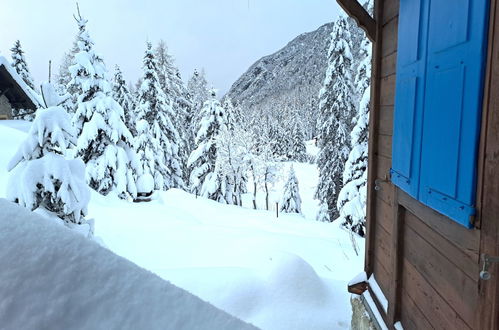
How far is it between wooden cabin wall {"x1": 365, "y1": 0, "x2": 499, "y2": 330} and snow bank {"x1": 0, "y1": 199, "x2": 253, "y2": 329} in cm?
157

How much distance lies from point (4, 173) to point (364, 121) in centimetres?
1413

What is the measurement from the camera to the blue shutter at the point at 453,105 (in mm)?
1840

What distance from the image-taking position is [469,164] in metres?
1.91

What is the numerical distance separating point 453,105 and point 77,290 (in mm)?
2106

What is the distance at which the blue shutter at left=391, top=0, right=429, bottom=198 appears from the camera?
2600 mm

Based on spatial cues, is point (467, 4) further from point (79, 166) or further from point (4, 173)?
point (4, 173)

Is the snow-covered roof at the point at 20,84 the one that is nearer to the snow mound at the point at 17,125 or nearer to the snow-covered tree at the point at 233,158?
the snow mound at the point at 17,125

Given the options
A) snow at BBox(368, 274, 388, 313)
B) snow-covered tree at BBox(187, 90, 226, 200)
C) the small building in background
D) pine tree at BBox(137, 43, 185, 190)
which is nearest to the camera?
snow at BBox(368, 274, 388, 313)

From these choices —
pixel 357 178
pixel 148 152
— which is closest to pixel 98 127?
pixel 148 152

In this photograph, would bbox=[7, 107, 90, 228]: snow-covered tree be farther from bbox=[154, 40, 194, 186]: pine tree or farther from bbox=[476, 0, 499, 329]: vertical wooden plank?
bbox=[154, 40, 194, 186]: pine tree

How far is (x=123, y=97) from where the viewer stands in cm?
2414

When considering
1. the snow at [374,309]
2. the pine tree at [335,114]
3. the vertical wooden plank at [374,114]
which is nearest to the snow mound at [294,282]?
the snow at [374,309]

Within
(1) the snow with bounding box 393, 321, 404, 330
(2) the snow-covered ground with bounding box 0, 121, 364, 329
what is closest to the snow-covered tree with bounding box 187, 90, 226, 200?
(2) the snow-covered ground with bounding box 0, 121, 364, 329

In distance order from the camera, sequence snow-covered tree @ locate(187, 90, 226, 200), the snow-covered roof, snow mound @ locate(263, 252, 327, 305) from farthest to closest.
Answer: snow-covered tree @ locate(187, 90, 226, 200) < the snow-covered roof < snow mound @ locate(263, 252, 327, 305)
